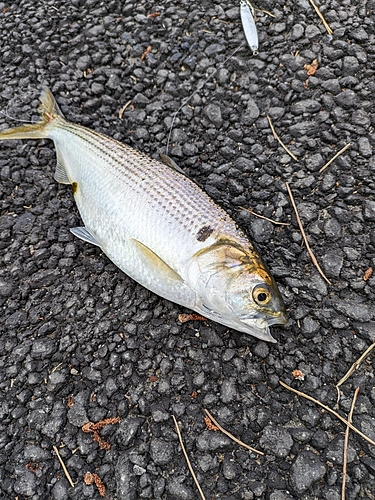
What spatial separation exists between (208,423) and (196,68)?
3272 mm

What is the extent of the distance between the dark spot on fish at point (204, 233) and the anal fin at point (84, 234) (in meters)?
0.97

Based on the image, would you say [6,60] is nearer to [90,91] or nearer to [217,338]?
[90,91]

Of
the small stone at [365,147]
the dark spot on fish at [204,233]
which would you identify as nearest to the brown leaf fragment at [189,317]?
the dark spot on fish at [204,233]

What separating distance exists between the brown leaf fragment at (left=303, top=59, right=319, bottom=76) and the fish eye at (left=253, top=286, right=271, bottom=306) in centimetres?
223

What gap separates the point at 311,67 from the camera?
3.71 meters

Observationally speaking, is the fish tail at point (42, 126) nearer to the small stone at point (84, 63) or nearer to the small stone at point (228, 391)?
the small stone at point (84, 63)

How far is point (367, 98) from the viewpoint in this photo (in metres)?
3.56

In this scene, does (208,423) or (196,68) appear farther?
(196,68)

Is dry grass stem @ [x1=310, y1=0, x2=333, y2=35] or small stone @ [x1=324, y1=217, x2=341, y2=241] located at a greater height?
dry grass stem @ [x1=310, y1=0, x2=333, y2=35]

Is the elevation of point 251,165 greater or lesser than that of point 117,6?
lesser

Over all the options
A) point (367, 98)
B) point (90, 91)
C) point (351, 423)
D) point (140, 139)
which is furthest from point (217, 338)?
point (90, 91)

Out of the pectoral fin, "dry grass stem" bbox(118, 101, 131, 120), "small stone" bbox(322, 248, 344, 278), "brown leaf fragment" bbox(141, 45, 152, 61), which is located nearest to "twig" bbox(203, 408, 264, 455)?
the pectoral fin

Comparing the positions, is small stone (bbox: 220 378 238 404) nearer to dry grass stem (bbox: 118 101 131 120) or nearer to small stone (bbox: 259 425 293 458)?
small stone (bbox: 259 425 293 458)

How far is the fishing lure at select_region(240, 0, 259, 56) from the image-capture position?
383cm
